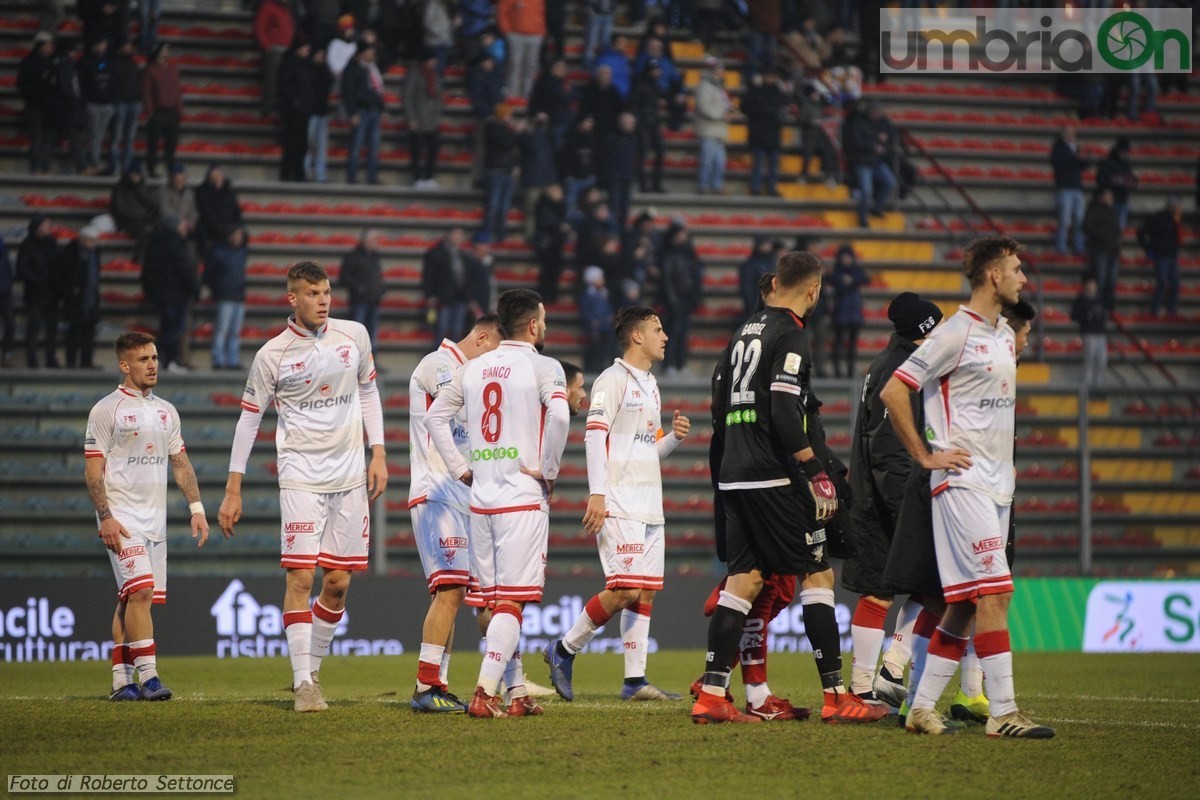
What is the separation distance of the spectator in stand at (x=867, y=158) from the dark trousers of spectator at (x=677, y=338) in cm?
522

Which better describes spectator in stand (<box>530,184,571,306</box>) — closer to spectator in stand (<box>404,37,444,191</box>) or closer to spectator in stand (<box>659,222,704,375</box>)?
spectator in stand (<box>659,222,704,375</box>)

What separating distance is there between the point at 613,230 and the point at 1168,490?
29.9ft

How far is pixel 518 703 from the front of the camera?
30.2 feet

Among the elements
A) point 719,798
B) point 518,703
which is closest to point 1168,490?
point 518,703

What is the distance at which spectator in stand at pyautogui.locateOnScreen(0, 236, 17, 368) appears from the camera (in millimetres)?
21234

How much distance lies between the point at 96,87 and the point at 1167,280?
1831 cm

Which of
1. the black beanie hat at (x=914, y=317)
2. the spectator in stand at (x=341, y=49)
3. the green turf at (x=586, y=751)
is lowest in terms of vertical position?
the green turf at (x=586, y=751)

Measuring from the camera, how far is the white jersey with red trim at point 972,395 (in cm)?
820

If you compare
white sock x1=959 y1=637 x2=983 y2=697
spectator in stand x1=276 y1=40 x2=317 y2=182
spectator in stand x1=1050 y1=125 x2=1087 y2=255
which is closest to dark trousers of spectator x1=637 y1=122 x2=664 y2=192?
spectator in stand x1=276 y1=40 x2=317 y2=182

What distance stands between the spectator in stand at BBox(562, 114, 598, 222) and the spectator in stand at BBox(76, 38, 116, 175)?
7.15 metres

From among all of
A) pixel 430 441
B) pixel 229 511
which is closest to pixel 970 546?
pixel 430 441

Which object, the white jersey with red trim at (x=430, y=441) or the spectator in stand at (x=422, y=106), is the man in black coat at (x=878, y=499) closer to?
the white jersey with red trim at (x=430, y=441)

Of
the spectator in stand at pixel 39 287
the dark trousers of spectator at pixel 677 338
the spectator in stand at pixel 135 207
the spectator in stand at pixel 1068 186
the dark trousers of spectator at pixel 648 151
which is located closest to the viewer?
the spectator in stand at pixel 39 287

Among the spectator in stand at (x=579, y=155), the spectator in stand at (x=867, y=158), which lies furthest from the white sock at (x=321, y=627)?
the spectator in stand at (x=867, y=158)
